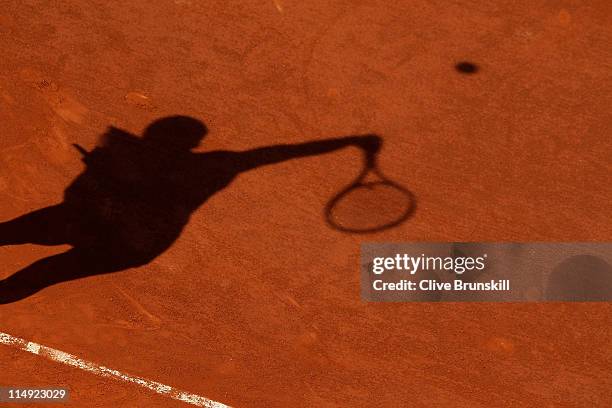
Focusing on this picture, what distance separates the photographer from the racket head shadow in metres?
9.46

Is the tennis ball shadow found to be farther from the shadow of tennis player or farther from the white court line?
the white court line

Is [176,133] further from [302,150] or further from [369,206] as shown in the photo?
[369,206]

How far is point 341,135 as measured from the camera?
9898 millimetres

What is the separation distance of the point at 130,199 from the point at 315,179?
8.14 ft

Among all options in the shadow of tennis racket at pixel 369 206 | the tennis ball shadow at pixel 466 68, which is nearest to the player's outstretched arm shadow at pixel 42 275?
the shadow of tennis racket at pixel 369 206

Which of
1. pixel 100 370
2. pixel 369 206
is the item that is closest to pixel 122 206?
pixel 100 370

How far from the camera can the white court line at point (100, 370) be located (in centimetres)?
885

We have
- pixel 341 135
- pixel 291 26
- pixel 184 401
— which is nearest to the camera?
pixel 184 401

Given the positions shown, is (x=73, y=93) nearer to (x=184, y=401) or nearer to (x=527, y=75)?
(x=184, y=401)

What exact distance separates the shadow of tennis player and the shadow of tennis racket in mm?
578

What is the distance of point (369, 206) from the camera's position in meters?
9.52

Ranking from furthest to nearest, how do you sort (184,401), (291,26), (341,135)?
(291,26)
(341,135)
(184,401)

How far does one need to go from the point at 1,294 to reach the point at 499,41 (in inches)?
298

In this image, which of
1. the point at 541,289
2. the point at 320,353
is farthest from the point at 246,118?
the point at 541,289
